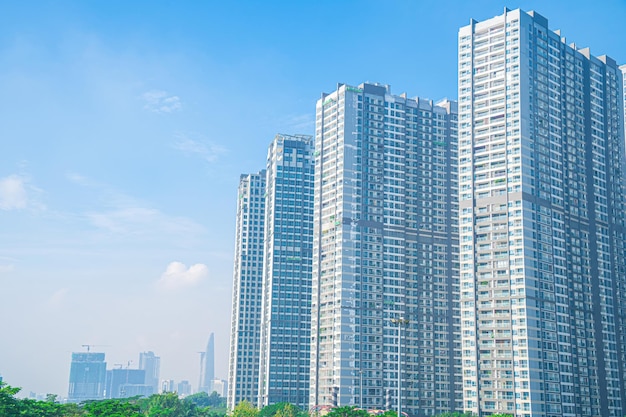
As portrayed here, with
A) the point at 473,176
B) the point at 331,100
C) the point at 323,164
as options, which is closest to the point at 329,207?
the point at 323,164

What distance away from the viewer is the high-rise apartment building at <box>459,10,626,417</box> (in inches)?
4985

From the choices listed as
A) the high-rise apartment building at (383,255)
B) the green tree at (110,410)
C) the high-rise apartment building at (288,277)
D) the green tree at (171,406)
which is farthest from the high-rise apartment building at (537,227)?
the green tree at (110,410)

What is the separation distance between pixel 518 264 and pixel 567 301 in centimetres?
1347

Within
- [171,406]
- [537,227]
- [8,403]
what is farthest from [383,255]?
[8,403]

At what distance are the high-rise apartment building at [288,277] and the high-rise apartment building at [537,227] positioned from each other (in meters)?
61.4

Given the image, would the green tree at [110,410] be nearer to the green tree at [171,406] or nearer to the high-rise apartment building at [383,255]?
the green tree at [171,406]

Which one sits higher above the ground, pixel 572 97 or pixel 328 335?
pixel 572 97

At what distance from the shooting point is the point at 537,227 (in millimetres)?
131250

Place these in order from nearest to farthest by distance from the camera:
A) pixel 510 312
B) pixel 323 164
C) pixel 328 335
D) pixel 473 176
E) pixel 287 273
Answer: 1. pixel 510 312
2. pixel 473 176
3. pixel 328 335
4. pixel 323 164
5. pixel 287 273

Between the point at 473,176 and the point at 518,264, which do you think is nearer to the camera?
the point at 518,264

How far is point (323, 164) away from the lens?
164 metres

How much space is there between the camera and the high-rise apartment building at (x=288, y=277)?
7234 inches

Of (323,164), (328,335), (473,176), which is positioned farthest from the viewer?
(323,164)

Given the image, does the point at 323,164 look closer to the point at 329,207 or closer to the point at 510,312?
the point at 329,207
